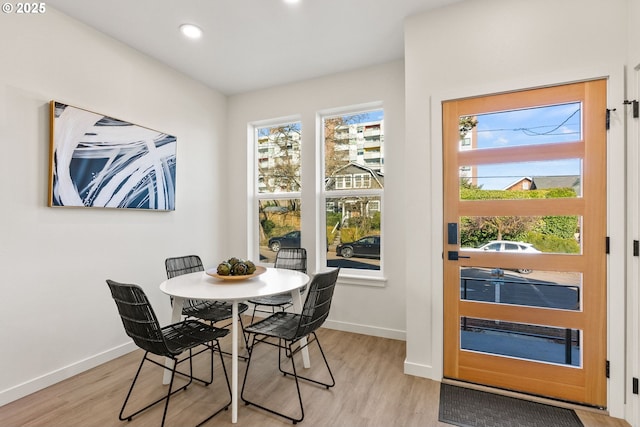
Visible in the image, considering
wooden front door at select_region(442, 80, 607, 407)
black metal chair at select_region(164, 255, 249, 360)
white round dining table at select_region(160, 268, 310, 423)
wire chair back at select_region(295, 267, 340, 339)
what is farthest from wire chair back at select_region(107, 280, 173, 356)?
wooden front door at select_region(442, 80, 607, 407)

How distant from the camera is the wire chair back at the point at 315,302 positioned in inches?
79.2

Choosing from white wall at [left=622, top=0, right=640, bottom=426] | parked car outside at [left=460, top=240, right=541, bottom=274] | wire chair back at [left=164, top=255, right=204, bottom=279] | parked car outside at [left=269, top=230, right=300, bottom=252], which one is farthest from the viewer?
parked car outside at [left=269, top=230, right=300, bottom=252]

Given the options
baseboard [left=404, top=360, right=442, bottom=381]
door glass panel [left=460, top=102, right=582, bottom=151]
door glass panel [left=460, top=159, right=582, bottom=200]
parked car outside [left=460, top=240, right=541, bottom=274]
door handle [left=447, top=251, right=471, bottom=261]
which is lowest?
baseboard [left=404, top=360, right=442, bottom=381]

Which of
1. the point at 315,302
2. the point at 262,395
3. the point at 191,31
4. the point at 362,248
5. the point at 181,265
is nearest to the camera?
the point at 315,302

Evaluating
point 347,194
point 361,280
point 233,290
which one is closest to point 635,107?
point 347,194

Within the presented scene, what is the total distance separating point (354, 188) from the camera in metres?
3.62

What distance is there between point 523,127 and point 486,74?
47 centimetres

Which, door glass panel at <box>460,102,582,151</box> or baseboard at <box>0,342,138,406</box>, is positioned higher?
door glass panel at <box>460,102,582,151</box>

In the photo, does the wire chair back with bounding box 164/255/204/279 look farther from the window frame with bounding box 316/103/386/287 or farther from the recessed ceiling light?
the recessed ceiling light

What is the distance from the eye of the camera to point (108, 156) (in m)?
2.79

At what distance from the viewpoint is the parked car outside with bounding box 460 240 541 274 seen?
88.7 inches

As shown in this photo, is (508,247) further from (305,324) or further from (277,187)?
(277,187)

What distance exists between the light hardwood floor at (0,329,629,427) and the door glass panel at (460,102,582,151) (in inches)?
71.4

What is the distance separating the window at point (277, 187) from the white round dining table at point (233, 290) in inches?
50.9
